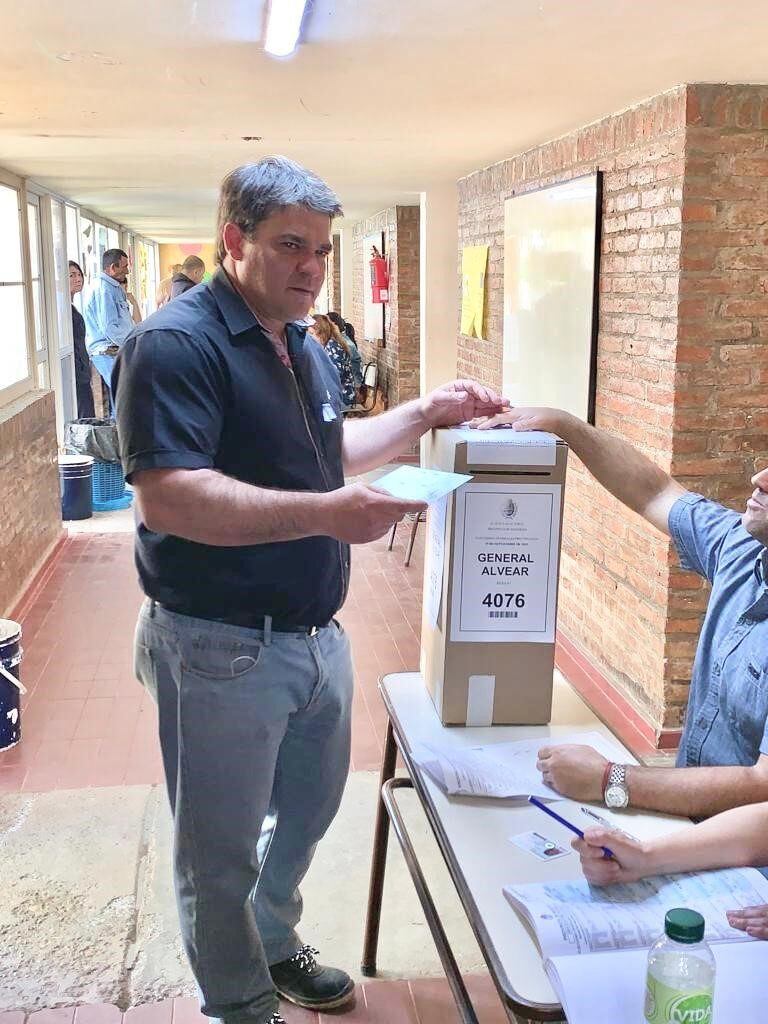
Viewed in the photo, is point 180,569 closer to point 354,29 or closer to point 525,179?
point 354,29

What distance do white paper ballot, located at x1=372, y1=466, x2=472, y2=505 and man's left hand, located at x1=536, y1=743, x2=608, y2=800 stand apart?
0.47 m

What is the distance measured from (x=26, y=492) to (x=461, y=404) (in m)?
4.08

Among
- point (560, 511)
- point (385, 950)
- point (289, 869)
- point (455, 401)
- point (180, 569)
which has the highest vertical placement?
point (455, 401)

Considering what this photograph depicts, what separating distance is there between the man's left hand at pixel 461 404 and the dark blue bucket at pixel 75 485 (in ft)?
17.6

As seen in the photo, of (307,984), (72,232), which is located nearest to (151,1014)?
(307,984)

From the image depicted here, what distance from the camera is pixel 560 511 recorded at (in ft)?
5.83

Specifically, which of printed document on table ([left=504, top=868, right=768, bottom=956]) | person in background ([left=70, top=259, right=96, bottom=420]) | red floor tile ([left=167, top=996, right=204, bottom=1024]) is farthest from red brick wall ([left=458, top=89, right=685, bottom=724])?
person in background ([left=70, top=259, right=96, bottom=420])

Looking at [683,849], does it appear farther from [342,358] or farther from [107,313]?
[342,358]

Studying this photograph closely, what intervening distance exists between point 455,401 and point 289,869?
108 centimetres

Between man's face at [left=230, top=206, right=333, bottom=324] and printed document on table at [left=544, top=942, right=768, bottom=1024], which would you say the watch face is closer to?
printed document on table at [left=544, top=942, right=768, bottom=1024]

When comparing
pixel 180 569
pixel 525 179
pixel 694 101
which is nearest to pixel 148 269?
pixel 525 179

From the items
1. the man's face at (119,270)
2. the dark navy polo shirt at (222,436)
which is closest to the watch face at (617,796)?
the dark navy polo shirt at (222,436)

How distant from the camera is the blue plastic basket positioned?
292 inches

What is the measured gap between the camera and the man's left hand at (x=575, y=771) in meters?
1.59
